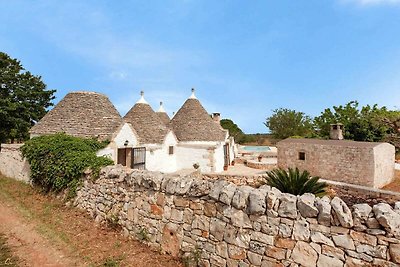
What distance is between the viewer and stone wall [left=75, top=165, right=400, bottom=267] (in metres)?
3.52

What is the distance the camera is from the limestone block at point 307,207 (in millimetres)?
3842

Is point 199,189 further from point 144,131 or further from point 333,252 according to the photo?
point 144,131

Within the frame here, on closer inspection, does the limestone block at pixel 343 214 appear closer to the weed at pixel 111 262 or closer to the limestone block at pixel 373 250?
the limestone block at pixel 373 250

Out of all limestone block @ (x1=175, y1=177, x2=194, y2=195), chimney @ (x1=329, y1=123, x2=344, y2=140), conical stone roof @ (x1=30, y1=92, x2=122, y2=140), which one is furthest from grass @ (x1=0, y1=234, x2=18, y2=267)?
chimney @ (x1=329, y1=123, x2=344, y2=140)

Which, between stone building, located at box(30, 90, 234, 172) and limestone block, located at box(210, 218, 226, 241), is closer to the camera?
limestone block, located at box(210, 218, 226, 241)

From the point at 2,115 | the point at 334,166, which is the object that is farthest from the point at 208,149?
the point at 2,115

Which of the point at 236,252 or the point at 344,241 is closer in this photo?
the point at 344,241

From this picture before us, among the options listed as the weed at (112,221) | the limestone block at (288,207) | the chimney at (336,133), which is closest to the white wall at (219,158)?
the chimney at (336,133)

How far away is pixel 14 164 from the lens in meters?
12.4

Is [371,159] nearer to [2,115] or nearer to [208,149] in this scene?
[208,149]

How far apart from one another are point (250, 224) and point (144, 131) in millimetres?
12490

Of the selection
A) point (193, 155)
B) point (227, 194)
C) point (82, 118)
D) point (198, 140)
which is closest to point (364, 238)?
point (227, 194)

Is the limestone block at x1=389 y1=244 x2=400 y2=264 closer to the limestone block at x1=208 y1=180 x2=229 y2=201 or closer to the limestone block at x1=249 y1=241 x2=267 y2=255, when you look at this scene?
the limestone block at x1=249 y1=241 x2=267 y2=255

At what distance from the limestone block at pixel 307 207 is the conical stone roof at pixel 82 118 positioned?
9.32 metres
